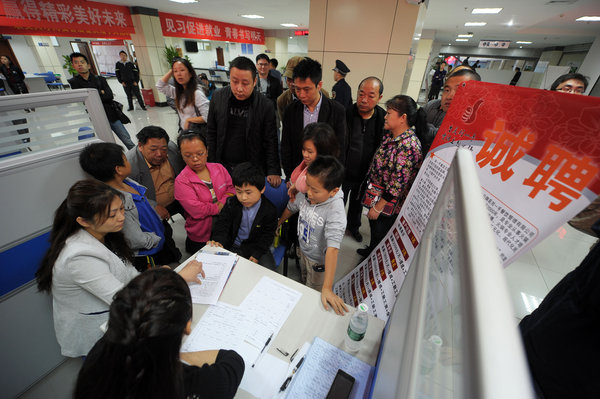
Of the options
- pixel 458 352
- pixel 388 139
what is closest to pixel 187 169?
pixel 388 139

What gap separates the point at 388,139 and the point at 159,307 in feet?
5.61

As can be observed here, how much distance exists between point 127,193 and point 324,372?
1.40 m

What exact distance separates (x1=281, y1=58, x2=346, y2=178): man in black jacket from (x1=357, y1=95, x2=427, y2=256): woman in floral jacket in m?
0.33

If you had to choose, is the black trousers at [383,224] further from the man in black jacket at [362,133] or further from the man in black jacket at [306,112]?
the man in black jacket at [306,112]

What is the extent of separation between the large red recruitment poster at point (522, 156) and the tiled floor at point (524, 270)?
3.17ft

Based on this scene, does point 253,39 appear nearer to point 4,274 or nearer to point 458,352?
point 4,274

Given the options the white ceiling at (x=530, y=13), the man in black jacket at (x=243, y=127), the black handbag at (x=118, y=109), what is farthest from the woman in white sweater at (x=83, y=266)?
the white ceiling at (x=530, y=13)

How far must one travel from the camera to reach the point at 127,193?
1.46 metres

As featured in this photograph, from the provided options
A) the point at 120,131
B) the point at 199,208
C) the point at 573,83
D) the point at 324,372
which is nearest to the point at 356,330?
the point at 324,372

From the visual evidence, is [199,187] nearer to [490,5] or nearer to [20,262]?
[20,262]

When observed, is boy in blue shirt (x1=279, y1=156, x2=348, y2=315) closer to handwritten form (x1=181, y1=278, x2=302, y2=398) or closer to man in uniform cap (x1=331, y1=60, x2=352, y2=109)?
handwritten form (x1=181, y1=278, x2=302, y2=398)

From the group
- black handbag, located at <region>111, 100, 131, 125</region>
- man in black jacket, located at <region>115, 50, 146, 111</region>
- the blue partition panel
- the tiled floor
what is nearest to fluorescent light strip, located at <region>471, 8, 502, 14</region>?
the tiled floor

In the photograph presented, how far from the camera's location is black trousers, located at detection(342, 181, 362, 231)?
7.83 ft

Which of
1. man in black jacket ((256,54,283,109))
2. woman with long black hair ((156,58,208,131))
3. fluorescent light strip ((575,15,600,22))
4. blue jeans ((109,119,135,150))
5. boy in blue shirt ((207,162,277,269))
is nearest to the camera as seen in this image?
boy in blue shirt ((207,162,277,269))
